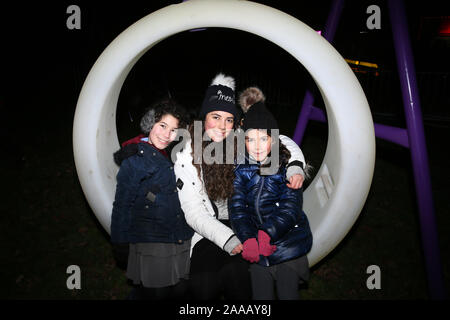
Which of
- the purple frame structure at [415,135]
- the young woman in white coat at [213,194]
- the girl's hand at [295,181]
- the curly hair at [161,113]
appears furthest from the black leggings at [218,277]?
the purple frame structure at [415,135]

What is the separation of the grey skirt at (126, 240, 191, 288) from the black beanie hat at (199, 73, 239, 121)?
102 cm

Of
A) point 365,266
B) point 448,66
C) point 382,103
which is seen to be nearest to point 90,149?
point 365,266

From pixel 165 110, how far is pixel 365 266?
2.53 metres

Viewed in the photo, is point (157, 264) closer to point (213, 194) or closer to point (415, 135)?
point (213, 194)

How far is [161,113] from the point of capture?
225cm

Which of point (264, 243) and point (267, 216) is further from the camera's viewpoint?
point (267, 216)

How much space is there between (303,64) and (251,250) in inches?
48.4

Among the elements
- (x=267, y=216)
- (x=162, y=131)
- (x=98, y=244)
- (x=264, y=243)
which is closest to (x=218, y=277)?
(x=264, y=243)

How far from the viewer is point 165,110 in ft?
7.36

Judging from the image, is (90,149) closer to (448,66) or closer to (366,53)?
(448,66)

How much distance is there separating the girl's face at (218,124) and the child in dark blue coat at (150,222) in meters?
0.41

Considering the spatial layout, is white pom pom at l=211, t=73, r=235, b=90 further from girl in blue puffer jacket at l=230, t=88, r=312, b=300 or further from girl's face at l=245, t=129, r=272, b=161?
girl's face at l=245, t=129, r=272, b=161

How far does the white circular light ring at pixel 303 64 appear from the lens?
6.59 feet

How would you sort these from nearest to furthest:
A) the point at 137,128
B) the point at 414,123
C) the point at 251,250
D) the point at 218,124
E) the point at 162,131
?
1. the point at 251,250
2. the point at 414,123
3. the point at 162,131
4. the point at 218,124
5. the point at 137,128
